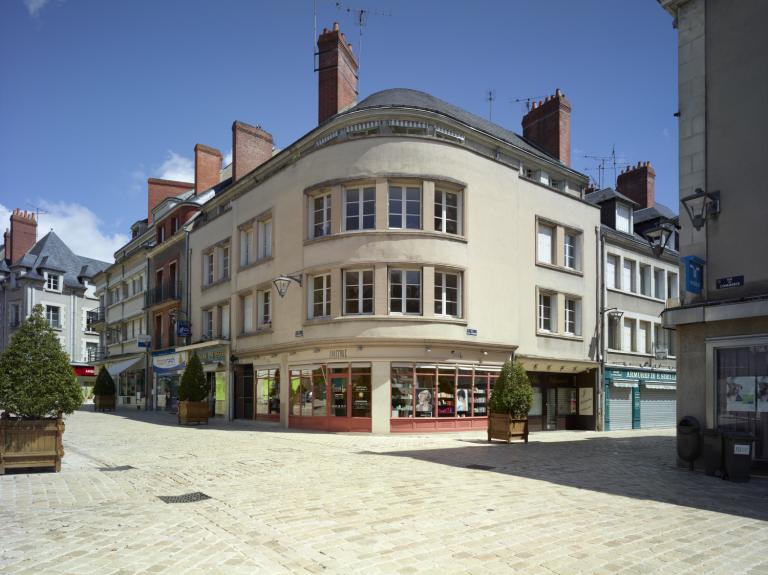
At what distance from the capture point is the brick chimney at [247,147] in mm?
30516

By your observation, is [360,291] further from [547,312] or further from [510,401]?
[547,312]

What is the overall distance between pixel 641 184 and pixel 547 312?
42.5 ft

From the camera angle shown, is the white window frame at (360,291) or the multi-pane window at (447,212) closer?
the white window frame at (360,291)

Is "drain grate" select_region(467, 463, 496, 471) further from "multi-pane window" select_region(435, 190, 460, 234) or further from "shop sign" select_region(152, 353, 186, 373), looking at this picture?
"shop sign" select_region(152, 353, 186, 373)

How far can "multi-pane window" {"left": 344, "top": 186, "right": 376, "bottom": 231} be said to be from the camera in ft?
66.8

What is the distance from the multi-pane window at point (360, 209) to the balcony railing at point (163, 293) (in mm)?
15411

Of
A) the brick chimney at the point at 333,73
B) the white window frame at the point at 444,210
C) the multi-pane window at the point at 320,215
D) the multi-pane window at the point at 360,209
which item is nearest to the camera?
the multi-pane window at the point at 360,209

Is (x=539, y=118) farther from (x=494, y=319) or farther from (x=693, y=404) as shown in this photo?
(x=693, y=404)

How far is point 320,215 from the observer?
71.3ft

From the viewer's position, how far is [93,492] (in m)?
8.60

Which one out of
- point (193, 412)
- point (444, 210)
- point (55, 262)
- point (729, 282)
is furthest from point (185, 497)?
point (55, 262)

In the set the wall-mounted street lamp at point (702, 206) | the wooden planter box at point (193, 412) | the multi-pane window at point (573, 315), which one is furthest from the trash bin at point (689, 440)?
the wooden planter box at point (193, 412)

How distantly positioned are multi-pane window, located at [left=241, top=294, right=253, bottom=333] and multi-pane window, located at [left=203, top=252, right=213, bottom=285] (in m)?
4.29

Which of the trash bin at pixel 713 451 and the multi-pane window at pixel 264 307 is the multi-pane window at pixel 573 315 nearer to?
the multi-pane window at pixel 264 307
